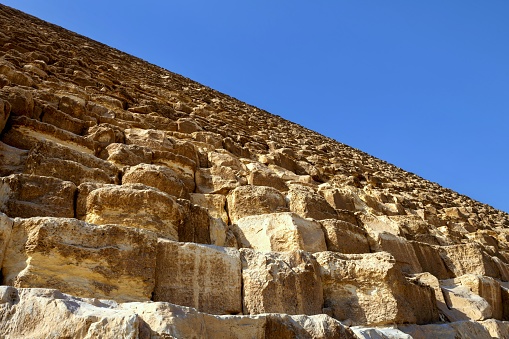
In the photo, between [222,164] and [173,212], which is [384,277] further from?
[222,164]

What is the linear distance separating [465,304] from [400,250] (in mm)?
794

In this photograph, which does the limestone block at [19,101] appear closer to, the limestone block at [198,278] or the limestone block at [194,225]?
the limestone block at [194,225]

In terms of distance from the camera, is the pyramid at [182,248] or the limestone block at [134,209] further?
the limestone block at [134,209]

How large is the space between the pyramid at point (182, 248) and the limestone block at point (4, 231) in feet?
0.04

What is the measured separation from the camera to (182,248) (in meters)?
2.88

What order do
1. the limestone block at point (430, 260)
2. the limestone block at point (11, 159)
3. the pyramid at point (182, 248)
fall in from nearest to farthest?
the pyramid at point (182, 248) → the limestone block at point (11, 159) → the limestone block at point (430, 260)

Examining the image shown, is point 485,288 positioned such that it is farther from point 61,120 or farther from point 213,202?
point 61,120

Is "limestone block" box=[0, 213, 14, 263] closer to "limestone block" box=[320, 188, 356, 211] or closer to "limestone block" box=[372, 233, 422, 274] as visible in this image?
"limestone block" box=[372, 233, 422, 274]

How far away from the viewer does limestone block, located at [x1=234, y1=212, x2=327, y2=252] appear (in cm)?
375

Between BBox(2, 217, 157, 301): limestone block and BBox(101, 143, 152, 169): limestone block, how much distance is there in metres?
1.57

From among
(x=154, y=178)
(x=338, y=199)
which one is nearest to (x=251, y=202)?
(x=154, y=178)

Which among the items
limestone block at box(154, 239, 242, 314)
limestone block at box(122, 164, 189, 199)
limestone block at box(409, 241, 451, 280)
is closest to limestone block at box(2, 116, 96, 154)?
limestone block at box(122, 164, 189, 199)

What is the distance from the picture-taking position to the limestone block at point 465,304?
13.3 ft

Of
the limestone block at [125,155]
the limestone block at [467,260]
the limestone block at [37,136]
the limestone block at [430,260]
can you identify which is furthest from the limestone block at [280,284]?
the limestone block at [467,260]
